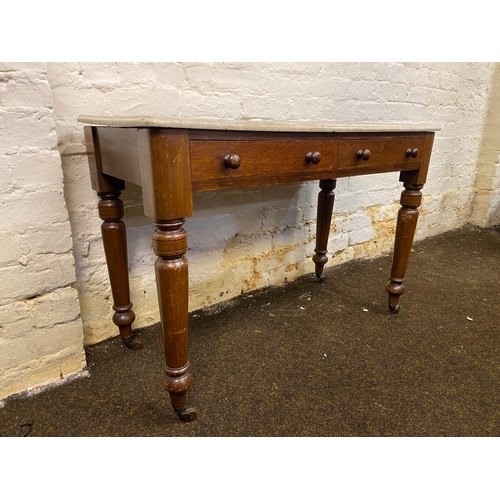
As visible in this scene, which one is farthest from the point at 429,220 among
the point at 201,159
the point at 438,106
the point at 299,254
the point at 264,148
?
the point at 201,159

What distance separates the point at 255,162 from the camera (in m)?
1.06

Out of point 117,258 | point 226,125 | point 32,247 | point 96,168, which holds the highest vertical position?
point 226,125

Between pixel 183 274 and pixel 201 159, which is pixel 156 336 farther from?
pixel 201 159

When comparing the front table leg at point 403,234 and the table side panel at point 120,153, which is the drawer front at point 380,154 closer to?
the front table leg at point 403,234

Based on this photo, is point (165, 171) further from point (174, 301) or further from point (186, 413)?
point (186, 413)

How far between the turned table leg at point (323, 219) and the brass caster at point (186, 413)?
1155mm

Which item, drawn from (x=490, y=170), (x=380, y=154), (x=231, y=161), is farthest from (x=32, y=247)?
(x=490, y=170)

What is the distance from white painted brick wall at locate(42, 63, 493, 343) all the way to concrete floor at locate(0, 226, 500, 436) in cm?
19

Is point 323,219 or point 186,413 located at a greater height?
point 323,219

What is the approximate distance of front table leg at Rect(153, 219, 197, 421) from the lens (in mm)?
954

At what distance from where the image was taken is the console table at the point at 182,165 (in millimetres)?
908

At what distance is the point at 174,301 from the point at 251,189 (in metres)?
0.95

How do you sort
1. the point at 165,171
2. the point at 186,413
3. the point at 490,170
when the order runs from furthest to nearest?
the point at 490,170 < the point at 186,413 < the point at 165,171

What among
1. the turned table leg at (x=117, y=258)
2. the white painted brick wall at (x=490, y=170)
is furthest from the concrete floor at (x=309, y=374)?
the white painted brick wall at (x=490, y=170)
